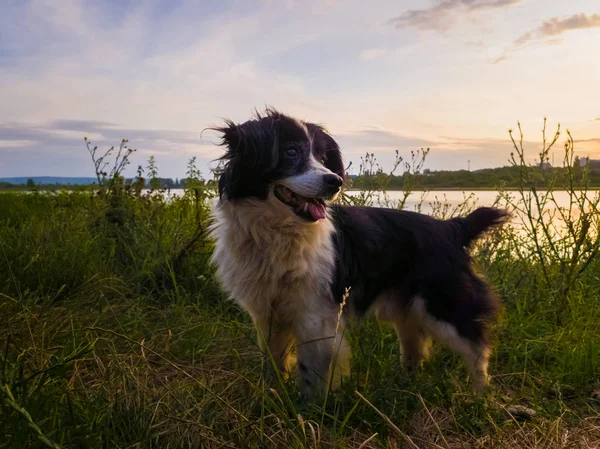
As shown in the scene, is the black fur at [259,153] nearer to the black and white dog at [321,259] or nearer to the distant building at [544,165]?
the black and white dog at [321,259]

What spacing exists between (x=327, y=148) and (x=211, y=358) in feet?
4.70

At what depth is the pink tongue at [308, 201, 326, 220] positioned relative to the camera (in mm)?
2889

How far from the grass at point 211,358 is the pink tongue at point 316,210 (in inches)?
29.7

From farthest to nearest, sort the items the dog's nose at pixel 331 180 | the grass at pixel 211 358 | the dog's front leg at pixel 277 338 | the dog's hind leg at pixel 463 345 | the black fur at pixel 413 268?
1. the black fur at pixel 413 268
2. the dog's hind leg at pixel 463 345
3. the dog's front leg at pixel 277 338
4. the dog's nose at pixel 331 180
5. the grass at pixel 211 358

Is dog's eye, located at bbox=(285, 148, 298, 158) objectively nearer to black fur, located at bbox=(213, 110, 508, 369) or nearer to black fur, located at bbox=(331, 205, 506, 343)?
black fur, located at bbox=(213, 110, 508, 369)

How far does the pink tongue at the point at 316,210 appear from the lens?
2889 mm

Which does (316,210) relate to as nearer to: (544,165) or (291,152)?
(291,152)

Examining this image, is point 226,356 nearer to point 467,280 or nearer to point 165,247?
point 467,280

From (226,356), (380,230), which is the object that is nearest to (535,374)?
(380,230)

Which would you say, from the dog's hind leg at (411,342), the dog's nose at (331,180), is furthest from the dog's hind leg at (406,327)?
the dog's nose at (331,180)

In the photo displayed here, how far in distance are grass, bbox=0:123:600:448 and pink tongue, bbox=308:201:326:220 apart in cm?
75

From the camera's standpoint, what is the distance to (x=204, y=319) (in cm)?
380

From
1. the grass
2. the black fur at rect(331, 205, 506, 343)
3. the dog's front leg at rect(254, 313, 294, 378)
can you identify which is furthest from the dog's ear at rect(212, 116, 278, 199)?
the grass

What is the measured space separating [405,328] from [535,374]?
0.84m
